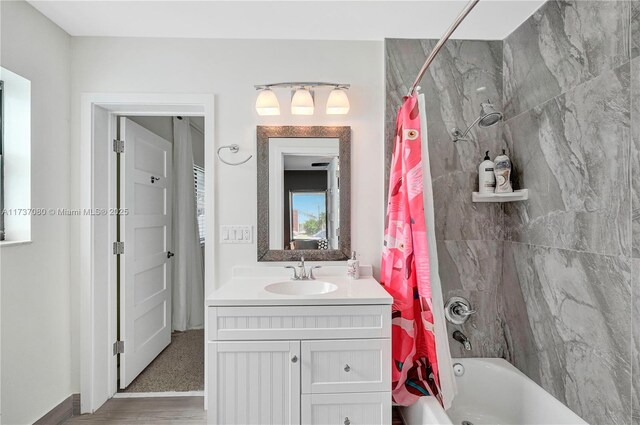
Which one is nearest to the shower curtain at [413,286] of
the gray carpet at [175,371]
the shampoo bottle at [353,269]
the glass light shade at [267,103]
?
the shampoo bottle at [353,269]

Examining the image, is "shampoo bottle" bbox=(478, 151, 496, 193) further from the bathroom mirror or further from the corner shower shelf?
the bathroom mirror

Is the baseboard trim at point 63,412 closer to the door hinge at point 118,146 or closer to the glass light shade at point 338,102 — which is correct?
the door hinge at point 118,146

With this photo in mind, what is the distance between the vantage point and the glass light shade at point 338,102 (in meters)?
2.03

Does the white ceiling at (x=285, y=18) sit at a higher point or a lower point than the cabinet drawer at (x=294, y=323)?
higher

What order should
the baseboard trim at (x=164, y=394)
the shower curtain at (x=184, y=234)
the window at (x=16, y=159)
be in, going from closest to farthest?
the window at (x=16, y=159) → the baseboard trim at (x=164, y=394) → the shower curtain at (x=184, y=234)

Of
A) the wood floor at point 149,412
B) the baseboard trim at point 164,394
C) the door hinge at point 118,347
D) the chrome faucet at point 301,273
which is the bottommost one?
the wood floor at point 149,412

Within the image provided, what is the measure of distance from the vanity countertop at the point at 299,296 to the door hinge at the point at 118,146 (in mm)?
1235

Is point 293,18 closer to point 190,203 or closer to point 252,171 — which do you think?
point 252,171

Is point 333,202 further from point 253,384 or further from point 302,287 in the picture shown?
point 253,384

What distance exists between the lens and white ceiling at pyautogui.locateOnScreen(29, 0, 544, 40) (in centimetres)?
178

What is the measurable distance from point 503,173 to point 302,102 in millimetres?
1288

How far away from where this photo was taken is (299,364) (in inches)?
63.2

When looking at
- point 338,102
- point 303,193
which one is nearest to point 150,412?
point 303,193

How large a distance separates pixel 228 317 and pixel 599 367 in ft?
5.58
